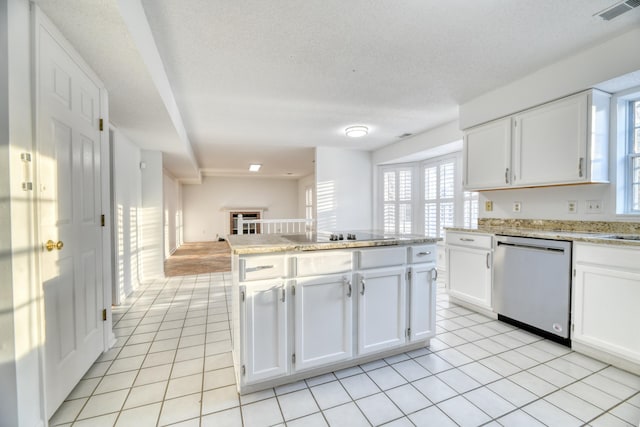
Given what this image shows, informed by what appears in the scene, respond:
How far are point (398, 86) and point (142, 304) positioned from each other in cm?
393

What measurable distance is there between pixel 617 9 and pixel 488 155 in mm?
1491

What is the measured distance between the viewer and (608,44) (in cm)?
216

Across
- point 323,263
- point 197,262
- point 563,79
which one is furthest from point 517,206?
point 197,262

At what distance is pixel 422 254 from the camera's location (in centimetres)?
220

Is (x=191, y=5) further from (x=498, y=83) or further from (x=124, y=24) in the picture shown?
(x=498, y=83)

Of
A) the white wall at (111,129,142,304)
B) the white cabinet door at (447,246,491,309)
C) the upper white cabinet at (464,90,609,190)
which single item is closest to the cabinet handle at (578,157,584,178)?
the upper white cabinet at (464,90,609,190)

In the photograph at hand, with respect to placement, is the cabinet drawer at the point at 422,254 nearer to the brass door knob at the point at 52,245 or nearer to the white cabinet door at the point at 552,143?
the white cabinet door at the point at 552,143

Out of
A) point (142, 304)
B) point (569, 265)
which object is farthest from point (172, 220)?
point (569, 265)

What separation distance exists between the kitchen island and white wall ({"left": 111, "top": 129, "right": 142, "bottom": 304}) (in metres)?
2.36

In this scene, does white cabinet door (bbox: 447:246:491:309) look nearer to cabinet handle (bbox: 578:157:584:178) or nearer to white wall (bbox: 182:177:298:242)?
cabinet handle (bbox: 578:157:584:178)

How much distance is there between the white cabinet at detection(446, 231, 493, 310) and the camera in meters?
2.90

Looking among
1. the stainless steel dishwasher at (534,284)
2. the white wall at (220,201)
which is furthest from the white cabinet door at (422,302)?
the white wall at (220,201)

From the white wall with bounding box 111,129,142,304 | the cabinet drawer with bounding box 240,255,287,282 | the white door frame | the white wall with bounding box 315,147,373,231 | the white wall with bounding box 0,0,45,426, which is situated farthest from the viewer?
the white wall with bounding box 315,147,373,231

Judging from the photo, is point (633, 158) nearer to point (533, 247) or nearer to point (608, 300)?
point (533, 247)
